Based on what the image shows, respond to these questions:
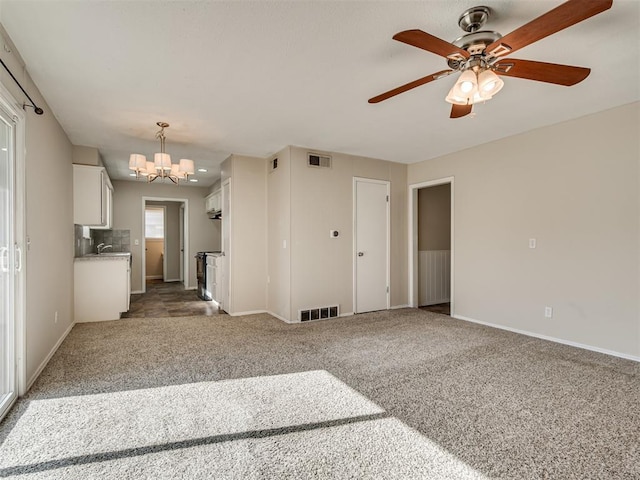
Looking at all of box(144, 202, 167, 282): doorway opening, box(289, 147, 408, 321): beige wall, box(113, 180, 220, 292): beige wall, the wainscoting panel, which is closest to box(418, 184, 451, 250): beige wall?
the wainscoting panel

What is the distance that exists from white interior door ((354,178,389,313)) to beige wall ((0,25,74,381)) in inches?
145

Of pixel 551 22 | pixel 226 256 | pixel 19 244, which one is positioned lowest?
pixel 226 256

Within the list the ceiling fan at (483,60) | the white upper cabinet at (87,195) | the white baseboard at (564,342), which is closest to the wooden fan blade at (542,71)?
the ceiling fan at (483,60)

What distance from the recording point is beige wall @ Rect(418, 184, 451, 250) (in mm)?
6160

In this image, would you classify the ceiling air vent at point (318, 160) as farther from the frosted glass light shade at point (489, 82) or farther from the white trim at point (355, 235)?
the frosted glass light shade at point (489, 82)

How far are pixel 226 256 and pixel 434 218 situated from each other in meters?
3.73

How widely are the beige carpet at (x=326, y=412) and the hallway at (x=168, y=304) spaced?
1563 millimetres

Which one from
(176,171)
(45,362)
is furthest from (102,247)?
(45,362)

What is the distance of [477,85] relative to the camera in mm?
2080

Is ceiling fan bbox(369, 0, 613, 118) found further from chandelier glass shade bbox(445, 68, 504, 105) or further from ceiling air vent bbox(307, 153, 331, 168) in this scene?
ceiling air vent bbox(307, 153, 331, 168)

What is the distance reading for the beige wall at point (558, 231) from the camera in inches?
132

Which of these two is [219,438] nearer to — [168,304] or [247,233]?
[247,233]

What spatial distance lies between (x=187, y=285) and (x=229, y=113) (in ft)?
18.6

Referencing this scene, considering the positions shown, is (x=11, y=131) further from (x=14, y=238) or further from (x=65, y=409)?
(x=65, y=409)
